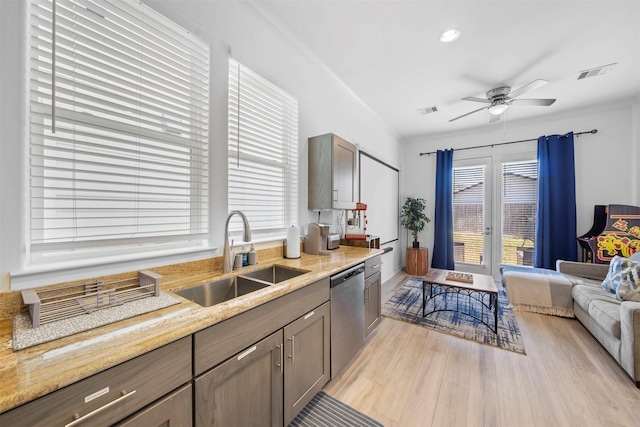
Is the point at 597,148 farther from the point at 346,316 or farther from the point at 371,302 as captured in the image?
the point at 346,316

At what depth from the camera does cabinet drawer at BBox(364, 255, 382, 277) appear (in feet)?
7.61

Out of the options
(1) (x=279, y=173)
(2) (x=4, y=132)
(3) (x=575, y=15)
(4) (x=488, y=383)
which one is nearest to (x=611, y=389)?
(4) (x=488, y=383)

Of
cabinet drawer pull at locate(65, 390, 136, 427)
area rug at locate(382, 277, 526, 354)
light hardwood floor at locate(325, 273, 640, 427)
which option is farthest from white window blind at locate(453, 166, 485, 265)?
cabinet drawer pull at locate(65, 390, 136, 427)

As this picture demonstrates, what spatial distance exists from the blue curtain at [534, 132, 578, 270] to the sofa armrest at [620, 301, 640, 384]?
2388 mm

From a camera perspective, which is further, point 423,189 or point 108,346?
point 423,189

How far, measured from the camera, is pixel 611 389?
1.79m

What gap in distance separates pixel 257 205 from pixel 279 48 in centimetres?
143

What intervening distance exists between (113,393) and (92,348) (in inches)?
5.9

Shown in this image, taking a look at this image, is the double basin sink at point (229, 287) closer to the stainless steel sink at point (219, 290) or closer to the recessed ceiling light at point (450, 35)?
the stainless steel sink at point (219, 290)

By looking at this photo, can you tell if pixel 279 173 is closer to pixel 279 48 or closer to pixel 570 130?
pixel 279 48

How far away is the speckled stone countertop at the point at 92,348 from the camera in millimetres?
588

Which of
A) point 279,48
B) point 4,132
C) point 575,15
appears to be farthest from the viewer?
point 279,48

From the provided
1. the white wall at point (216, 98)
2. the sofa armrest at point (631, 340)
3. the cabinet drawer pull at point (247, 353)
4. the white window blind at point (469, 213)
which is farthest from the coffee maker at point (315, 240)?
the white window blind at point (469, 213)

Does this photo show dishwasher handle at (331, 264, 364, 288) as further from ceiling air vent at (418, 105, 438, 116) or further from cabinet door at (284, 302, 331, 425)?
ceiling air vent at (418, 105, 438, 116)
